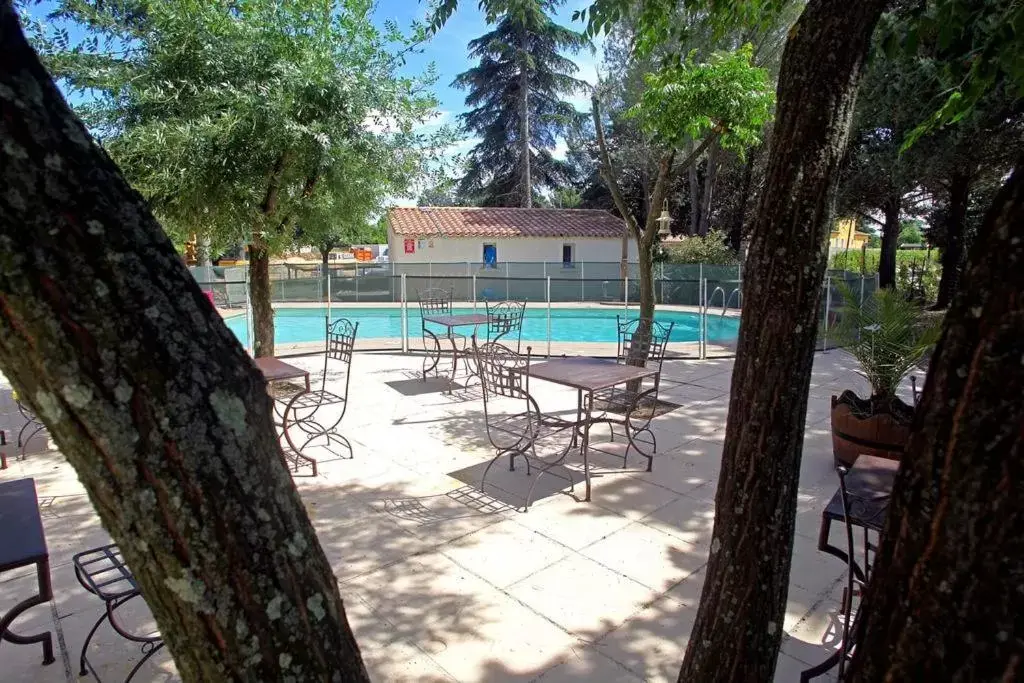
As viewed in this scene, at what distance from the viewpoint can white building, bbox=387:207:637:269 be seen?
2584 cm

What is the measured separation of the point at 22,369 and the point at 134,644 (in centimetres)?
266

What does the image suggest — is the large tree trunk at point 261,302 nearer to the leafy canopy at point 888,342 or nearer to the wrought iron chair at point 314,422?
the wrought iron chair at point 314,422

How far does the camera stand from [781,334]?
1676mm

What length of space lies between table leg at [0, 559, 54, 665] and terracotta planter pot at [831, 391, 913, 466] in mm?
4787

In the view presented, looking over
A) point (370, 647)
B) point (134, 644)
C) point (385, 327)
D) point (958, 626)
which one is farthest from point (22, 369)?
point (385, 327)

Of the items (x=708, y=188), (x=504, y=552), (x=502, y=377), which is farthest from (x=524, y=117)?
(x=504, y=552)

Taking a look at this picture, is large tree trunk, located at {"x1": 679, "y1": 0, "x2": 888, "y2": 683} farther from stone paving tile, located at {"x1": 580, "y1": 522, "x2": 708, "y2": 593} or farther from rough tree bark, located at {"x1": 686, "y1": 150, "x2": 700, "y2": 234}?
rough tree bark, located at {"x1": 686, "y1": 150, "x2": 700, "y2": 234}

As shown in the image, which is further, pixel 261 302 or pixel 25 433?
pixel 261 302

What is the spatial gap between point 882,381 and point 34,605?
5283 mm

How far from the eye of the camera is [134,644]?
9.46ft

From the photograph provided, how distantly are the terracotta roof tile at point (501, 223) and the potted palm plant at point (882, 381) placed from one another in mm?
21422

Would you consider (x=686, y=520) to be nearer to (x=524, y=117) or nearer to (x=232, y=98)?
(x=232, y=98)

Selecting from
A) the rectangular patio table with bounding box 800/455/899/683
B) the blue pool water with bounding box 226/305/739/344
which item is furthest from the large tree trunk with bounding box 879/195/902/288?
the rectangular patio table with bounding box 800/455/899/683

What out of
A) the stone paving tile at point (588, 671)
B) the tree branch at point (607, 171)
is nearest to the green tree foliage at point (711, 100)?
the tree branch at point (607, 171)
